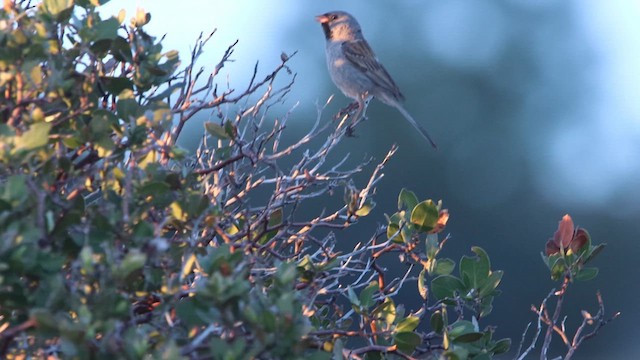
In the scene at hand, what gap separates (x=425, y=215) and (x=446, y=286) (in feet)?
0.65

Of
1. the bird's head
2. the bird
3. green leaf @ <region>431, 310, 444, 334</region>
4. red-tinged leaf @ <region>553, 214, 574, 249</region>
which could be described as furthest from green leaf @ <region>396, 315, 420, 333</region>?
the bird's head

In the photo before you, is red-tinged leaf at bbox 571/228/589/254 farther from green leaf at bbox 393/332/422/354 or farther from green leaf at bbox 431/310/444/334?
green leaf at bbox 393/332/422/354

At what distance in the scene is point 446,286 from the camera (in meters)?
3.04

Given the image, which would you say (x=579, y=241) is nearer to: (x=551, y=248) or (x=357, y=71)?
(x=551, y=248)

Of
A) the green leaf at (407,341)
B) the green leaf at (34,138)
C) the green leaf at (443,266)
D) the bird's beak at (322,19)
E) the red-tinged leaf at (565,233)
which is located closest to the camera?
the green leaf at (34,138)

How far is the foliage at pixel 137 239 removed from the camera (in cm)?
201

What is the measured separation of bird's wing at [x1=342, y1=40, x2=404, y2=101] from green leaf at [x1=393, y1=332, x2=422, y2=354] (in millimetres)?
5716

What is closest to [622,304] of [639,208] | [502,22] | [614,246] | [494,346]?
[614,246]

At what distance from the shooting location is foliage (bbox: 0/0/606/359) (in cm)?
201

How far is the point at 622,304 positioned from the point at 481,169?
11.7 feet

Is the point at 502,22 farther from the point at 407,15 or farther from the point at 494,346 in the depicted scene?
the point at 494,346

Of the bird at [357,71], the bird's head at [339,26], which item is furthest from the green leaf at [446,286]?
the bird's head at [339,26]

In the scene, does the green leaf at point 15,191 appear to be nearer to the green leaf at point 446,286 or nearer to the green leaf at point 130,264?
the green leaf at point 130,264

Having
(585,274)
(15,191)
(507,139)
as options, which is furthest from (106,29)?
(507,139)
